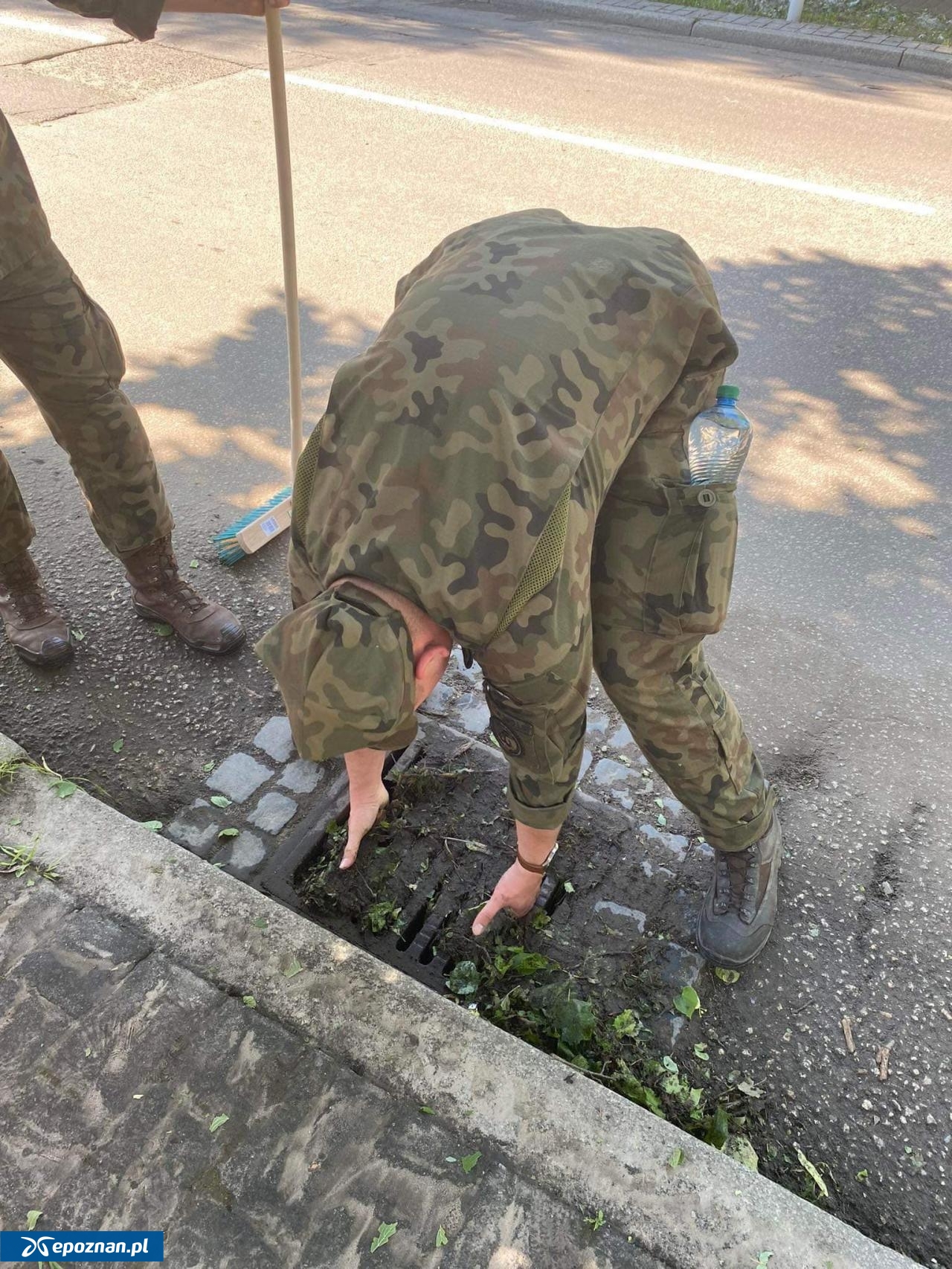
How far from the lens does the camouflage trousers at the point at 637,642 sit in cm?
142

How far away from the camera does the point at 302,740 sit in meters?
1.35

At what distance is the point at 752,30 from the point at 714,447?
842 cm

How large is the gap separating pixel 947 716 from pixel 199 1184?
7.08 ft

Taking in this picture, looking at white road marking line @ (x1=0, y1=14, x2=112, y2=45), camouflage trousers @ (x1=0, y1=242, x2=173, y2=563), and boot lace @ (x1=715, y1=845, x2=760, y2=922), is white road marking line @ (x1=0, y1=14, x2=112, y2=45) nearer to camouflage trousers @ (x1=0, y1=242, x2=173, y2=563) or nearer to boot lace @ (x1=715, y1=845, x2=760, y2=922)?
camouflage trousers @ (x1=0, y1=242, x2=173, y2=563)

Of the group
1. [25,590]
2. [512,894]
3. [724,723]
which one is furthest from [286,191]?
[512,894]

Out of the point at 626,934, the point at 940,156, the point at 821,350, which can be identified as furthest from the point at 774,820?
the point at 940,156

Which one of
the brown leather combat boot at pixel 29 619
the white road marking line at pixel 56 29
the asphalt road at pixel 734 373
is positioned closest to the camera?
the asphalt road at pixel 734 373

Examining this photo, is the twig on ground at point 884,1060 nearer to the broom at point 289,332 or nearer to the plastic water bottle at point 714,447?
the plastic water bottle at point 714,447

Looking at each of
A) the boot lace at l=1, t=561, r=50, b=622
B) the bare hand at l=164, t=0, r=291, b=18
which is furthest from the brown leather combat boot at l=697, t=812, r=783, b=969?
the bare hand at l=164, t=0, r=291, b=18

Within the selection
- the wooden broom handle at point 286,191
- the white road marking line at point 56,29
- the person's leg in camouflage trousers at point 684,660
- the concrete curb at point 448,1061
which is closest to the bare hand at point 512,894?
the concrete curb at point 448,1061

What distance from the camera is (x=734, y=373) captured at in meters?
3.83

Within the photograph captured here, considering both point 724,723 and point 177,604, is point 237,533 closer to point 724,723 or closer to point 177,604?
point 177,604

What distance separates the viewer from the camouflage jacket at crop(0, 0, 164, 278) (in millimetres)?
2094

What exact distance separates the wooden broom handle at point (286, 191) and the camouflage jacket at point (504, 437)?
2.50 feet
